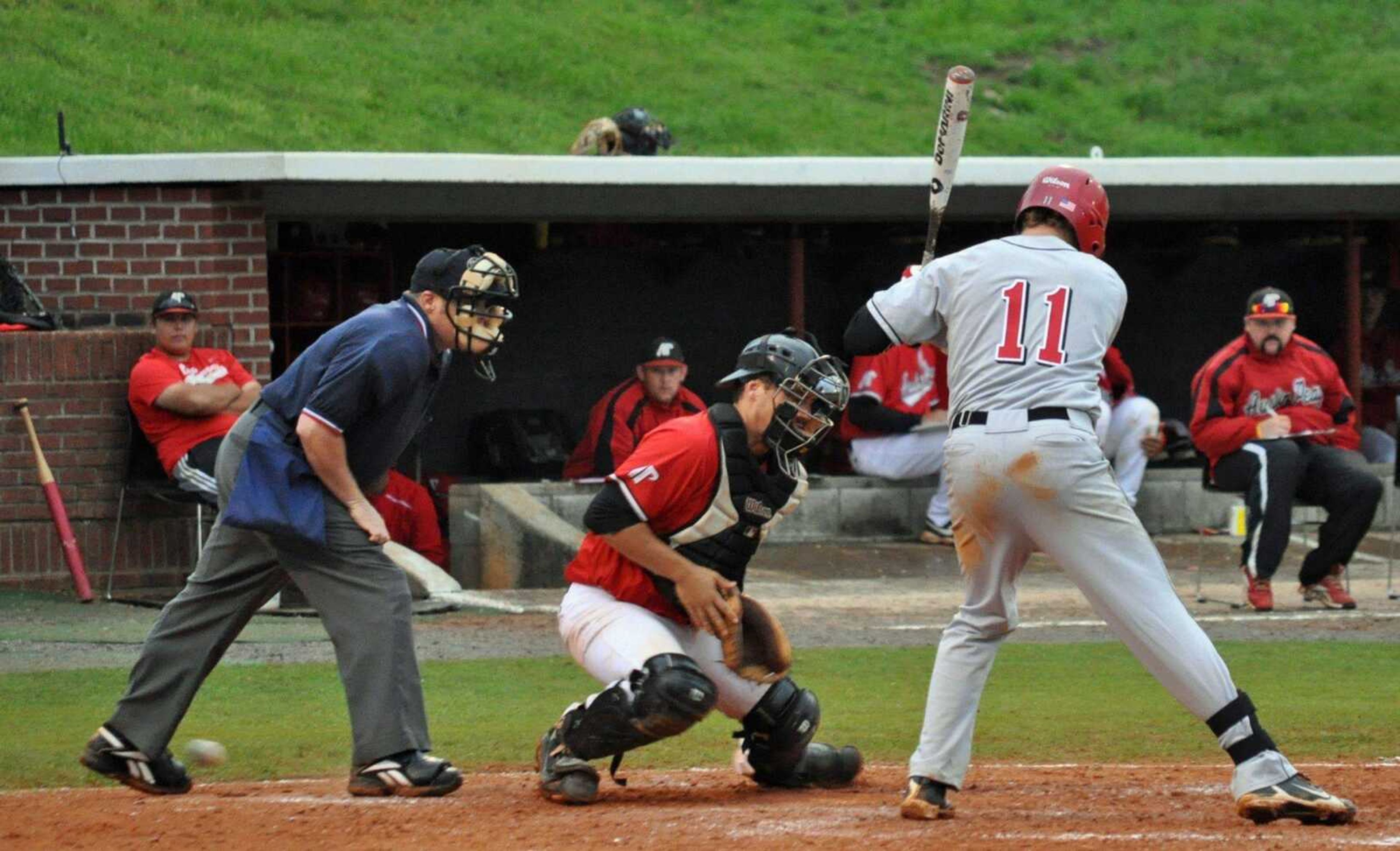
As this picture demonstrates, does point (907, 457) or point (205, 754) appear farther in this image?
point (907, 457)

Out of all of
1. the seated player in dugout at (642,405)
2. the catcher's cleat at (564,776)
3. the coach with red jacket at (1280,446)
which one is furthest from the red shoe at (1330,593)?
the catcher's cleat at (564,776)

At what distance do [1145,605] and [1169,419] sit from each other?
467 inches

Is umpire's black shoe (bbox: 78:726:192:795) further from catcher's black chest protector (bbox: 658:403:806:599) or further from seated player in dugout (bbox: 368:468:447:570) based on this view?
seated player in dugout (bbox: 368:468:447:570)

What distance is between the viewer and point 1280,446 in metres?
11.0

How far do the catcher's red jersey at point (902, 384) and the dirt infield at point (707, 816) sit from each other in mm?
7666

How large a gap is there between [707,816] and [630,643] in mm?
612

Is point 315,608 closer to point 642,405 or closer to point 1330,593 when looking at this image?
point 1330,593

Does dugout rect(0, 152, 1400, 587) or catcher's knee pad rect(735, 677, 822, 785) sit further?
dugout rect(0, 152, 1400, 587)

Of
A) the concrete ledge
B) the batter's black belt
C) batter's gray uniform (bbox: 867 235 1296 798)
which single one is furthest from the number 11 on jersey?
the concrete ledge

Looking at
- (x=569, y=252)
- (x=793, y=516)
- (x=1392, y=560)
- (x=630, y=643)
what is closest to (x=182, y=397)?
(x=793, y=516)

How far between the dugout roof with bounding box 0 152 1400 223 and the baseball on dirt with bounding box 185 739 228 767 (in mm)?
5831

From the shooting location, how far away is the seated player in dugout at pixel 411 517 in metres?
12.4

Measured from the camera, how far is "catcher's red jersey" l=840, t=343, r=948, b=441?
1401 centimetres

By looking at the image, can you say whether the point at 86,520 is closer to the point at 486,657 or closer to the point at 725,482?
the point at 486,657
